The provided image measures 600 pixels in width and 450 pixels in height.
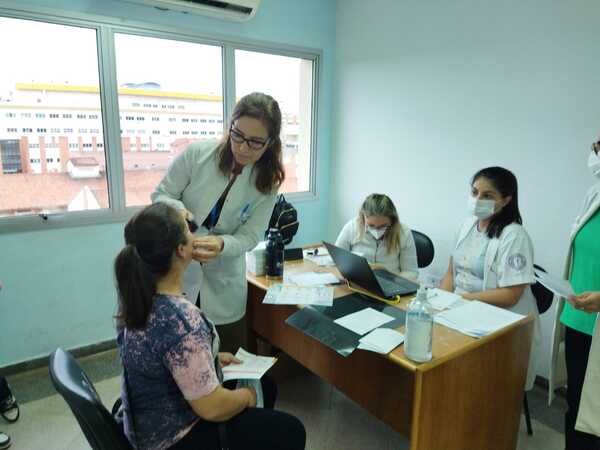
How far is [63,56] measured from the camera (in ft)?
8.45

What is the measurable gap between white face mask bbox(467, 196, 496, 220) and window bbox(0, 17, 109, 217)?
7.67 feet

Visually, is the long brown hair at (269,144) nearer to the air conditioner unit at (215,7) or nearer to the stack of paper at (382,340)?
the stack of paper at (382,340)

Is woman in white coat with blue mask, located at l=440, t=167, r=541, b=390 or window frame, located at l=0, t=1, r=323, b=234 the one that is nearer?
woman in white coat with blue mask, located at l=440, t=167, r=541, b=390

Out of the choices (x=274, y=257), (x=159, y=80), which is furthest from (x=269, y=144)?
(x=159, y=80)

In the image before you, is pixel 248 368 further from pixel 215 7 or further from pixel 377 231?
pixel 215 7

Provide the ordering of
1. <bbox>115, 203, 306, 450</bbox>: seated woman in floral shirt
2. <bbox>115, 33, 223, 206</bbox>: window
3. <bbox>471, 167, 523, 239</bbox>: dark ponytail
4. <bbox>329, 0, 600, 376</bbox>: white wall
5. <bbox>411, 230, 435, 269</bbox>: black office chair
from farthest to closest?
<bbox>115, 33, 223, 206</bbox>: window, <bbox>411, 230, 435, 269</bbox>: black office chair, <bbox>329, 0, 600, 376</bbox>: white wall, <bbox>471, 167, 523, 239</bbox>: dark ponytail, <bbox>115, 203, 306, 450</bbox>: seated woman in floral shirt

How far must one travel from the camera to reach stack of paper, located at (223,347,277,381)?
138 cm

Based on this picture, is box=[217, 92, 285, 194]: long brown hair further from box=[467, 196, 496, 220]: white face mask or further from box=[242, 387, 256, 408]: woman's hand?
box=[467, 196, 496, 220]: white face mask

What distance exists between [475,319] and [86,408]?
4.37 ft

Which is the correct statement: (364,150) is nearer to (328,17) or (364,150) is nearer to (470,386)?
(328,17)

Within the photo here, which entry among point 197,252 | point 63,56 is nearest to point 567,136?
point 197,252

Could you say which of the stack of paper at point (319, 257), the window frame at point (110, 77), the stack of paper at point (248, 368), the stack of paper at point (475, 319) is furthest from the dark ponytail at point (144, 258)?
the window frame at point (110, 77)

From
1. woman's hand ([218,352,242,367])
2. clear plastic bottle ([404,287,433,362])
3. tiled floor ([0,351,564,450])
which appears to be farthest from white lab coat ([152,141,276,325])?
tiled floor ([0,351,564,450])

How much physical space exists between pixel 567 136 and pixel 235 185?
1826 mm
